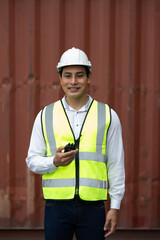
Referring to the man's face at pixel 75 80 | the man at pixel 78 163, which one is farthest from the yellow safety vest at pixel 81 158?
the man's face at pixel 75 80

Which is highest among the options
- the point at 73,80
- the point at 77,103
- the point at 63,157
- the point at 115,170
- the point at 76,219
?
the point at 73,80

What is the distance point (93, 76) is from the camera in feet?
11.2

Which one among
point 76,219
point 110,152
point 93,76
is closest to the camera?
point 76,219

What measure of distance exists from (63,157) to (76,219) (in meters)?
0.44

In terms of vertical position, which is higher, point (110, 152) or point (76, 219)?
point (110, 152)

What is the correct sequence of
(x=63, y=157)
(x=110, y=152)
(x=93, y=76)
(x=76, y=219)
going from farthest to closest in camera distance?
(x=93, y=76), (x=110, y=152), (x=76, y=219), (x=63, y=157)

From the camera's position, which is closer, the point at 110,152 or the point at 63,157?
the point at 63,157

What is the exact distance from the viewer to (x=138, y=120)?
3.43m

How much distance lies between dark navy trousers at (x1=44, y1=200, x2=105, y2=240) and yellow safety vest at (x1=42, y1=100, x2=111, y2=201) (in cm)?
6

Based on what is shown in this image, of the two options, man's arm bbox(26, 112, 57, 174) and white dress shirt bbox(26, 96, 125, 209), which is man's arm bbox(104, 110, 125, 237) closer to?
white dress shirt bbox(26, 96, 125, 209)

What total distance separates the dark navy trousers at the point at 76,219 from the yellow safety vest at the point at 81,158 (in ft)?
0.18

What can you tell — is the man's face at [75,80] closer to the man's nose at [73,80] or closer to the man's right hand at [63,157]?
the man's nose at [73,80]

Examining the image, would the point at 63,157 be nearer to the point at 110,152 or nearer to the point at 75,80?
the point at 110,152

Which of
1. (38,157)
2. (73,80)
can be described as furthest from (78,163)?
(73,80)
